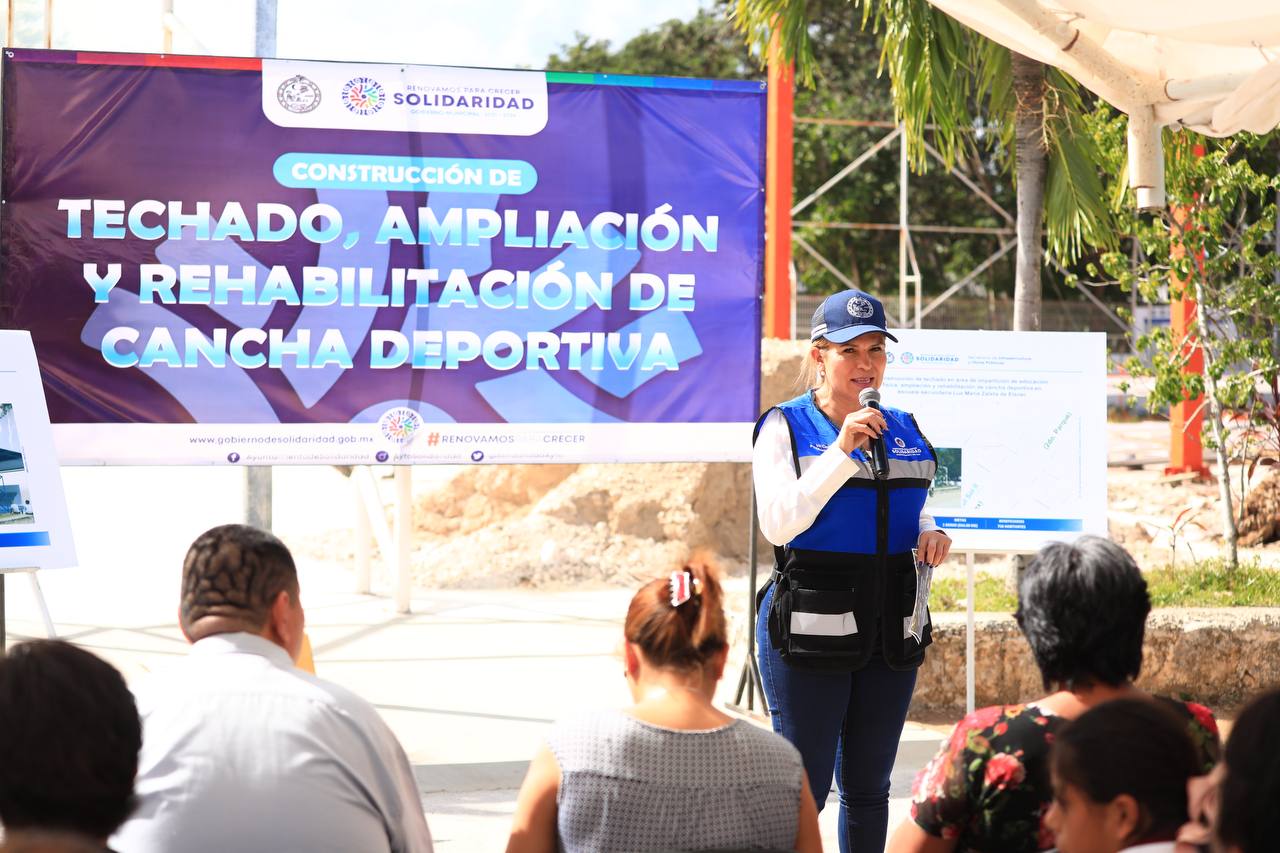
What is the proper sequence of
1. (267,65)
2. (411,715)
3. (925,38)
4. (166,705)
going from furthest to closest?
(925,38)
(411,715)
(267,65)
(166,705)

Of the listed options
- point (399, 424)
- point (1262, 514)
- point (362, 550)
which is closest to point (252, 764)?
point (399, 424)

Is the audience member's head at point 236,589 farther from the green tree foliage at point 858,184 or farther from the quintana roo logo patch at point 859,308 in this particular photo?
the green tree foliage at point 858,184

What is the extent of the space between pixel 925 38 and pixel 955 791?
5.64 m

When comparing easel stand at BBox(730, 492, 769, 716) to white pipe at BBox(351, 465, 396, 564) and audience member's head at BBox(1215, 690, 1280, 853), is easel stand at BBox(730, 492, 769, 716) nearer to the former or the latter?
white pipe at BBox(351, 465, 396, 564)

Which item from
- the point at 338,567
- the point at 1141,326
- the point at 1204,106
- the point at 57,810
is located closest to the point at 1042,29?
the point at 1204,106

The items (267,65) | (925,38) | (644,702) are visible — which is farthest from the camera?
(925,38)

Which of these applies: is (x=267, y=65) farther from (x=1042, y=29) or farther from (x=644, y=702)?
(x=644, y=702)

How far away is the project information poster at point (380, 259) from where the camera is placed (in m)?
5.02

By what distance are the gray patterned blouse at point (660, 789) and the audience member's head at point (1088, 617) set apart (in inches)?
19.6

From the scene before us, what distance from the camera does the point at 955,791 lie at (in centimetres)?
221

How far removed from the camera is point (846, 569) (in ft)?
10.5

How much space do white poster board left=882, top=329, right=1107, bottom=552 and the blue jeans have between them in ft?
6.19

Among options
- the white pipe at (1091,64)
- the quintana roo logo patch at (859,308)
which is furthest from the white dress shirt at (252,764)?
the white pipe at (1091,64)

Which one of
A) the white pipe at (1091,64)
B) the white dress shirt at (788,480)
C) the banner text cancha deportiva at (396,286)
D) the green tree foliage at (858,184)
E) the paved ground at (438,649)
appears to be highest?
the green tree foliage at (858,184)
